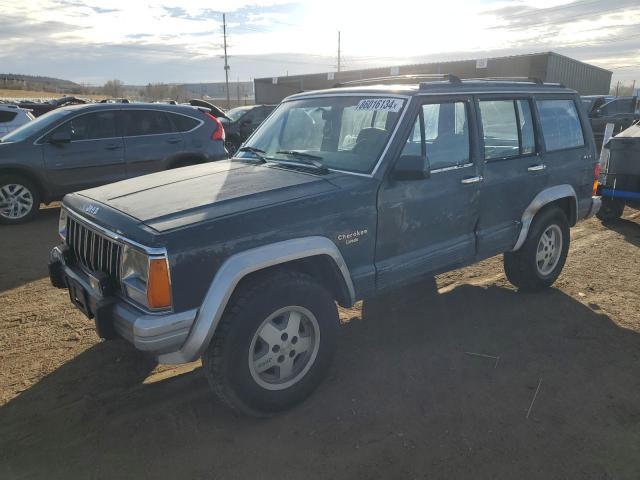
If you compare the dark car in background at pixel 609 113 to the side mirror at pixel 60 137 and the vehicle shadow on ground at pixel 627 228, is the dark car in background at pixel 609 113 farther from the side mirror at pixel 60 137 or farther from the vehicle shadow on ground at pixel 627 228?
the side mirror at pixel 60 137

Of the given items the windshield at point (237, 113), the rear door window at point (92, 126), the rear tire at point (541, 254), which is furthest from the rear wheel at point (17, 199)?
the windshield at point (237, 113)

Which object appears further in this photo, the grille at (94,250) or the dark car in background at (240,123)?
the dark car in background at (240,123)

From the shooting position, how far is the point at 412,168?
3.22m

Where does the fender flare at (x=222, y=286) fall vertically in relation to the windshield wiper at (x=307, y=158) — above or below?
below

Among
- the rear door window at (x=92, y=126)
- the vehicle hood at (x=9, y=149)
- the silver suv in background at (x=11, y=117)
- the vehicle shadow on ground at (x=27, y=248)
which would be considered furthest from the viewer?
the silver suv in background at (x=11, y=117)

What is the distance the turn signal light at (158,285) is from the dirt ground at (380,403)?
905 mm

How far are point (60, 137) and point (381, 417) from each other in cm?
686

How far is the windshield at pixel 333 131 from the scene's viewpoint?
3490 millimetres

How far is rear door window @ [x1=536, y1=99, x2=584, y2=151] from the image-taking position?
4.67m

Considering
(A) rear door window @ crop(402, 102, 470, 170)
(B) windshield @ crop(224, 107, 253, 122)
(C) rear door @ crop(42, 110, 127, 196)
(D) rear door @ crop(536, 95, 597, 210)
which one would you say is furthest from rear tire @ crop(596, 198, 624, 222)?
(B) windshield @ crop(224, 107, 253, 122)

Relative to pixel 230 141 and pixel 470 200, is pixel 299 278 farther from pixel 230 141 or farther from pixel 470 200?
pixel 230 141

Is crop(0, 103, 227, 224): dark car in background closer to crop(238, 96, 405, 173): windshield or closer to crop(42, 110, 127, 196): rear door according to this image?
crop(42, 110, 127, 196): rear door

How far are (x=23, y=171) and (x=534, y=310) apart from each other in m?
7.36

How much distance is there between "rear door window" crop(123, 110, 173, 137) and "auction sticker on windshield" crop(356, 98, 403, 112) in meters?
5.64
